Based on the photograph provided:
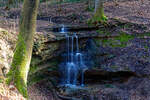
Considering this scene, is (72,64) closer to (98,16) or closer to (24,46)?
(98,16)

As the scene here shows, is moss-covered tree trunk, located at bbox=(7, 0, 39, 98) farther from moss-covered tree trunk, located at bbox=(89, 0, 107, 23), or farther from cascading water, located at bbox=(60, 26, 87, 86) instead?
moss-covered tree trunk, located at bbox=(89, 0, 107, 23)

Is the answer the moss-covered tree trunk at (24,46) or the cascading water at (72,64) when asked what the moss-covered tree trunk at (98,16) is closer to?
the cascading water at (72,64)

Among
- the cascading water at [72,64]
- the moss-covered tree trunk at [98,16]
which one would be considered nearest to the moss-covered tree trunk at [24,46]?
the cascading water at [72,64]

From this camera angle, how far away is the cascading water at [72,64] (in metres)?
12.8

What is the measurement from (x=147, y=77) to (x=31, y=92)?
6681mm

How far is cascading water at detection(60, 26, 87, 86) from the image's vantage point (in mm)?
12844

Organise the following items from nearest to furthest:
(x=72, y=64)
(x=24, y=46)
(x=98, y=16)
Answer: (x=24, y=46) → (x=72, y=64) → (x=98, y=16)

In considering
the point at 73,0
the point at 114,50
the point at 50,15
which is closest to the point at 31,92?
the point at 114,50

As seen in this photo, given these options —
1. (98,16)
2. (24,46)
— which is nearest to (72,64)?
(98,16)

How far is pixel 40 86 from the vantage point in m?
11.3

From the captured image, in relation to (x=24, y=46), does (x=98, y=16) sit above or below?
above

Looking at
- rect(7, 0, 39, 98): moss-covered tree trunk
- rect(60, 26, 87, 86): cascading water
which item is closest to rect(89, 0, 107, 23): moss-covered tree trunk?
rect(60, 26, 87, 86): cascading water

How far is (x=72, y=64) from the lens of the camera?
1311 centimetres

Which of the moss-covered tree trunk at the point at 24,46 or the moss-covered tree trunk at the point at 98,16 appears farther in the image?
the moss-covered tree trunk at the point at 98,16
